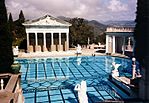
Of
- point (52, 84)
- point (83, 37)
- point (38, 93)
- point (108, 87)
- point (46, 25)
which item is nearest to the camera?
point (38, 93)

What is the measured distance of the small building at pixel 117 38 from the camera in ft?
111

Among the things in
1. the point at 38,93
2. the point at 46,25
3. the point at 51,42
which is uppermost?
the point at 46,25

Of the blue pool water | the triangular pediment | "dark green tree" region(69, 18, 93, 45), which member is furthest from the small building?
the blue pool water

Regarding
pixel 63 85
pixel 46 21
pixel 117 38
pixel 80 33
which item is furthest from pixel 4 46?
pixel 80 33

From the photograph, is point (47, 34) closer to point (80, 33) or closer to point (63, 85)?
point (80, 33)

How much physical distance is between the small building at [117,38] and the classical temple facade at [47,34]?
25.0 ft

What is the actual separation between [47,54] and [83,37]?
511 inches

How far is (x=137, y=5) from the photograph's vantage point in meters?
9.01

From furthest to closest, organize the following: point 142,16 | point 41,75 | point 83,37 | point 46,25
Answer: point 83,37 → point 46,25 → point 41,75 → point 142,16

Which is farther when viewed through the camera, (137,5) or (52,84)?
(52,84)

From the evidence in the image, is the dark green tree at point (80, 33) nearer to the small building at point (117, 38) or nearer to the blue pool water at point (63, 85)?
the small building at point (117, 38)

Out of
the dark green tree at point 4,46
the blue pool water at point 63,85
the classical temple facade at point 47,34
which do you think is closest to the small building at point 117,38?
the classical temple facade at point 47,34

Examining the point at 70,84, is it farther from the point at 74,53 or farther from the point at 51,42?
the point at 51,42

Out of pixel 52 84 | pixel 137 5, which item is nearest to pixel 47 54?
pixel 52 84
